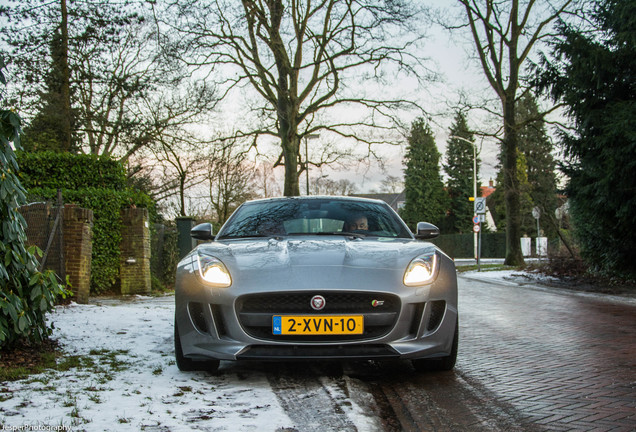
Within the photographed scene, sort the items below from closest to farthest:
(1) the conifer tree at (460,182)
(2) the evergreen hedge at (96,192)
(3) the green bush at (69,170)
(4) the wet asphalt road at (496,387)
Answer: (4) the wet asphalt road at (496,387)
(2) the evergreen hedge at (96,192)
(3) the green bush at (69,170)
(1) the conifer tree at (460,182)

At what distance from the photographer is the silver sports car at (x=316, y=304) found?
4414 mm

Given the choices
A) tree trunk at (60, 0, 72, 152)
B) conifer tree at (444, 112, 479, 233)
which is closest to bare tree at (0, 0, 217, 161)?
tree trunk at (60, 0, 72, 152)

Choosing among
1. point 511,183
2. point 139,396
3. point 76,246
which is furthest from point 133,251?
point 511,183

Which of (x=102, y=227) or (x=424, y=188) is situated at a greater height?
(x=424, y=188)

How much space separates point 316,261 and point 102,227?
872 cm

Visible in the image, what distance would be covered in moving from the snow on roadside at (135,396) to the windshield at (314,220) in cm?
129

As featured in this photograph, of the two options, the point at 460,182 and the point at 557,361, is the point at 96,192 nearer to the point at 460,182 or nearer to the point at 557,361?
the point at 557,361

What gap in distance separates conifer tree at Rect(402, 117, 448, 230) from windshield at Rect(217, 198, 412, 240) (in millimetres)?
63532

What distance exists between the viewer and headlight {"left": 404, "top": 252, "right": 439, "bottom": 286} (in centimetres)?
Answer: 463

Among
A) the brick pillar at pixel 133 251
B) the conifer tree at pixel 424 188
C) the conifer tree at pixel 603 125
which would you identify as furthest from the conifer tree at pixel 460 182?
the brick pillar at pixel 133 251

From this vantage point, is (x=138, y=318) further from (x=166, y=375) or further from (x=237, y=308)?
(x=237, y=308)

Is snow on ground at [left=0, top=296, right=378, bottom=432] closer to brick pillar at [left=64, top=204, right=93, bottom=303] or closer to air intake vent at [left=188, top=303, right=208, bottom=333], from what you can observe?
air intake vent at [left=188, top=303, right=208, bottom=333]

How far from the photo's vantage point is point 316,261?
4641 millimetres

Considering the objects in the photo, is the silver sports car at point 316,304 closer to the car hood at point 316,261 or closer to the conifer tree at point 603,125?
the car hood at point 316,261
